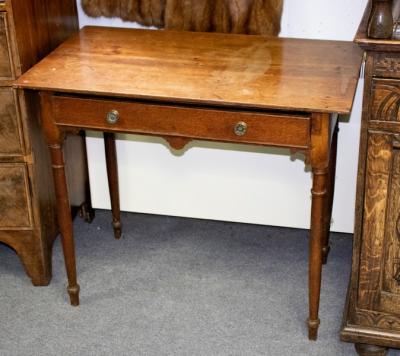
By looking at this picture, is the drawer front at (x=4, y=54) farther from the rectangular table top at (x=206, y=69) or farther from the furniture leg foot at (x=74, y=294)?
the furniture leg foot at (x=74, y=294)

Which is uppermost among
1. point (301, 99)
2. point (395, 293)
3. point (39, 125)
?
point (301, 99)

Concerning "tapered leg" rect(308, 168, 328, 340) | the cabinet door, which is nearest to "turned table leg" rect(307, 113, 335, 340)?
"tapered leg" rect(308, 168, 328, 340)

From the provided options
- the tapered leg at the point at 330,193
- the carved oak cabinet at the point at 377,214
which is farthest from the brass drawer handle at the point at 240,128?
the tapered leg at the point at 330,193

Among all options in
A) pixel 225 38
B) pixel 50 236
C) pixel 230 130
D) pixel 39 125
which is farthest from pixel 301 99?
pixel 50 236

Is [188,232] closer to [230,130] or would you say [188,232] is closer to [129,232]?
[129,232]

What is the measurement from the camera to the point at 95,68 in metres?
2.30

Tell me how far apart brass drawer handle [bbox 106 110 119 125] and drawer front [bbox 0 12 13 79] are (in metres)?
0.37

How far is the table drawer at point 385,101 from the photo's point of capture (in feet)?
6.38

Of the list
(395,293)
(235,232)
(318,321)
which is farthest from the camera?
(235,232)

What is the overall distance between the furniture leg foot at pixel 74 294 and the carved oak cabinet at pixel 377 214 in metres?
0.88

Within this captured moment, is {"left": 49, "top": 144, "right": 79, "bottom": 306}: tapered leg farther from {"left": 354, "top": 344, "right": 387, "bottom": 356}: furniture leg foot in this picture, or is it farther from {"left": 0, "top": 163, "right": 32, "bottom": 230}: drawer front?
{"left": 354, "top": 344, "right": 387, "bottom": 356}: furniture leg foot

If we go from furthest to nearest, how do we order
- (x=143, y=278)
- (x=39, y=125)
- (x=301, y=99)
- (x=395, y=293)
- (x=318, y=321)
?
1. (x=143, y=278)
2. (x=39, y=125)
3. (x=318, y=321)
4. (x=395, y=293)
5. (x=301, y=99)

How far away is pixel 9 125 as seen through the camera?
2.44 m

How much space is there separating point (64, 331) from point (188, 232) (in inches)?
27.7
